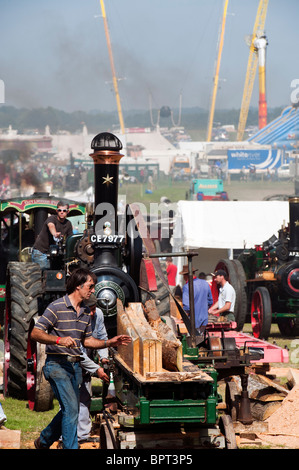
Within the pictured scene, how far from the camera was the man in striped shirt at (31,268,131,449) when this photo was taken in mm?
5766

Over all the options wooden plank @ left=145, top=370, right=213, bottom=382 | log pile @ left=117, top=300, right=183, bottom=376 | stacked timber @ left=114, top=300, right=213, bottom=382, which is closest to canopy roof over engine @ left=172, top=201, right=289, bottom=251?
log pile @ left=117, top=300, right=183, bottom=376

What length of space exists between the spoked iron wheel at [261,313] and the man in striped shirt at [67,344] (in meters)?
8.12

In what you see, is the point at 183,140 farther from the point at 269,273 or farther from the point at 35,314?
the point at 35,314

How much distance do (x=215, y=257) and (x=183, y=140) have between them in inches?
2762

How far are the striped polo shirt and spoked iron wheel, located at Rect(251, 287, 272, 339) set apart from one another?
8.29 m

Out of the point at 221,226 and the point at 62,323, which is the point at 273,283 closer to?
the point at 221,226

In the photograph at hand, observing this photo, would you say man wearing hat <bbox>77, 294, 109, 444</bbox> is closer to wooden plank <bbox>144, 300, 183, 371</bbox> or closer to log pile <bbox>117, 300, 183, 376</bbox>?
log pile <bbox>117, 300, 183, 376</bbox>

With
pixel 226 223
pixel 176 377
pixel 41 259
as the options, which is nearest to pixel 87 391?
pixel 176 377

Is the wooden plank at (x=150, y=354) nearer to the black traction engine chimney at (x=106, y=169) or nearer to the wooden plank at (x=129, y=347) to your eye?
the wooden plank at (x=129, y=347)

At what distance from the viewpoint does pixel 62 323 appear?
19.3 feet

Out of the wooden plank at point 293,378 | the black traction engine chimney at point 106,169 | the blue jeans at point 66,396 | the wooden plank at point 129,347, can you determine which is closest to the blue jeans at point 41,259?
the black traction engine chimney at point 106,169

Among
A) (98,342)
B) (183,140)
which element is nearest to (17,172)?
(98,342)

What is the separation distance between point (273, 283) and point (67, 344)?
31.9 feet

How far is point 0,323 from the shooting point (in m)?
14.0
